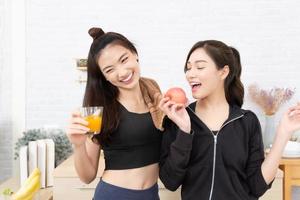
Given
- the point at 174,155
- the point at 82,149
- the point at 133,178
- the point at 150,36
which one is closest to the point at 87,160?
the point at 82,149

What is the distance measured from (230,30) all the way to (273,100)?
531 mm

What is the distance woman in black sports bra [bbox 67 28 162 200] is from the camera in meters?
1.15

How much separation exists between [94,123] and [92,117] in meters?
0.02

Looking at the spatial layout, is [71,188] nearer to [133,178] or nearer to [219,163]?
[133,178]

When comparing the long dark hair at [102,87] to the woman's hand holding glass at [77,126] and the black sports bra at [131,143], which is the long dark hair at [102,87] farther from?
the woman's hand holding glass at [77,126]

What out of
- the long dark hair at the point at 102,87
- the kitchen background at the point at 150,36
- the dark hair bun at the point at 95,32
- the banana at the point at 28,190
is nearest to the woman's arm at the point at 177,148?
the long dark hair at the point at 102,87

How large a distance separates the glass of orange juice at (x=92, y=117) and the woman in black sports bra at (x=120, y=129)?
81 millimetres

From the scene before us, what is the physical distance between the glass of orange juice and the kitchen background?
120 cm

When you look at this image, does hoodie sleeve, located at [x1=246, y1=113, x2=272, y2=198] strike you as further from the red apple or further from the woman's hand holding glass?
the woman's hand holding glass

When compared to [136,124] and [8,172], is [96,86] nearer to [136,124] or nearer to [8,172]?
[136,124]

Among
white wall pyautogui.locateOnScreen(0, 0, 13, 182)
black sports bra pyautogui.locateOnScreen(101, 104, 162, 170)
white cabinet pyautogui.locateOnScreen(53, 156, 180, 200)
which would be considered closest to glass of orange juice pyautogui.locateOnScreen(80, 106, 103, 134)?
black sports bra pyautogui.locateOnScreen(101, 104, 162, 170)

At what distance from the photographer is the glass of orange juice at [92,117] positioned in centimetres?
105

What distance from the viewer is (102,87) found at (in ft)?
4.02

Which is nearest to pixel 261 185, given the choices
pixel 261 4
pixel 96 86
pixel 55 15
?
pixel 96 86
